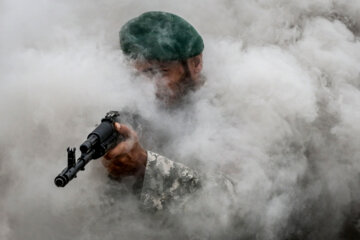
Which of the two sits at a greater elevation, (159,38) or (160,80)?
(159,38)

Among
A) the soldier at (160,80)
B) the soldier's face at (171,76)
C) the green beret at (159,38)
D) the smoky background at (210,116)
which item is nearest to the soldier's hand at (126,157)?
the soldier at (160,80)

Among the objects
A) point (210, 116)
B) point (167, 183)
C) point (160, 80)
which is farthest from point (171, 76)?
point (167, 183)

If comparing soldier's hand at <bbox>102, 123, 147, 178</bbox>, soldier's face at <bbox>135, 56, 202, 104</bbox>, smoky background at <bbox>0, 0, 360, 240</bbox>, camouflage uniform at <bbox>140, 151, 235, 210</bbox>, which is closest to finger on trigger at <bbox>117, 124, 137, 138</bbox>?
soldier's hand at <bbox>102, 123, 147, 178</bbox>

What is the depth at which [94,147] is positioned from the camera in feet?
11.2

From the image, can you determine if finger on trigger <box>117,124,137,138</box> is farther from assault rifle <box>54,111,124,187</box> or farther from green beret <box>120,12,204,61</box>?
green beret <box>120,12,204,61</box>

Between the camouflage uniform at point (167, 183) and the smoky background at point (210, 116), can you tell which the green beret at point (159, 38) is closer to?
the smoky background at point (210, 116)

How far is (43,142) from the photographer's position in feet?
14.1

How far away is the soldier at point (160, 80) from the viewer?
3.92 meters

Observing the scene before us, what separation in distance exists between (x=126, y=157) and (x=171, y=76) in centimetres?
124

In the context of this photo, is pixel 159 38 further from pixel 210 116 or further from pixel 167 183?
pixel 167 183

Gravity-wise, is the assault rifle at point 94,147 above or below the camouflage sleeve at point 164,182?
above

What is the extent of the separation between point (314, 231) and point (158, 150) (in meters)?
1.99

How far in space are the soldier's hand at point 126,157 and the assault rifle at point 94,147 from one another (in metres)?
0.06

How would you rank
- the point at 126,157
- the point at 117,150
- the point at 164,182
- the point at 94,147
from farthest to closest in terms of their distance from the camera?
the point at 164,182 → the point at 126,157 → the point at 117,150 → the point at 94,147
